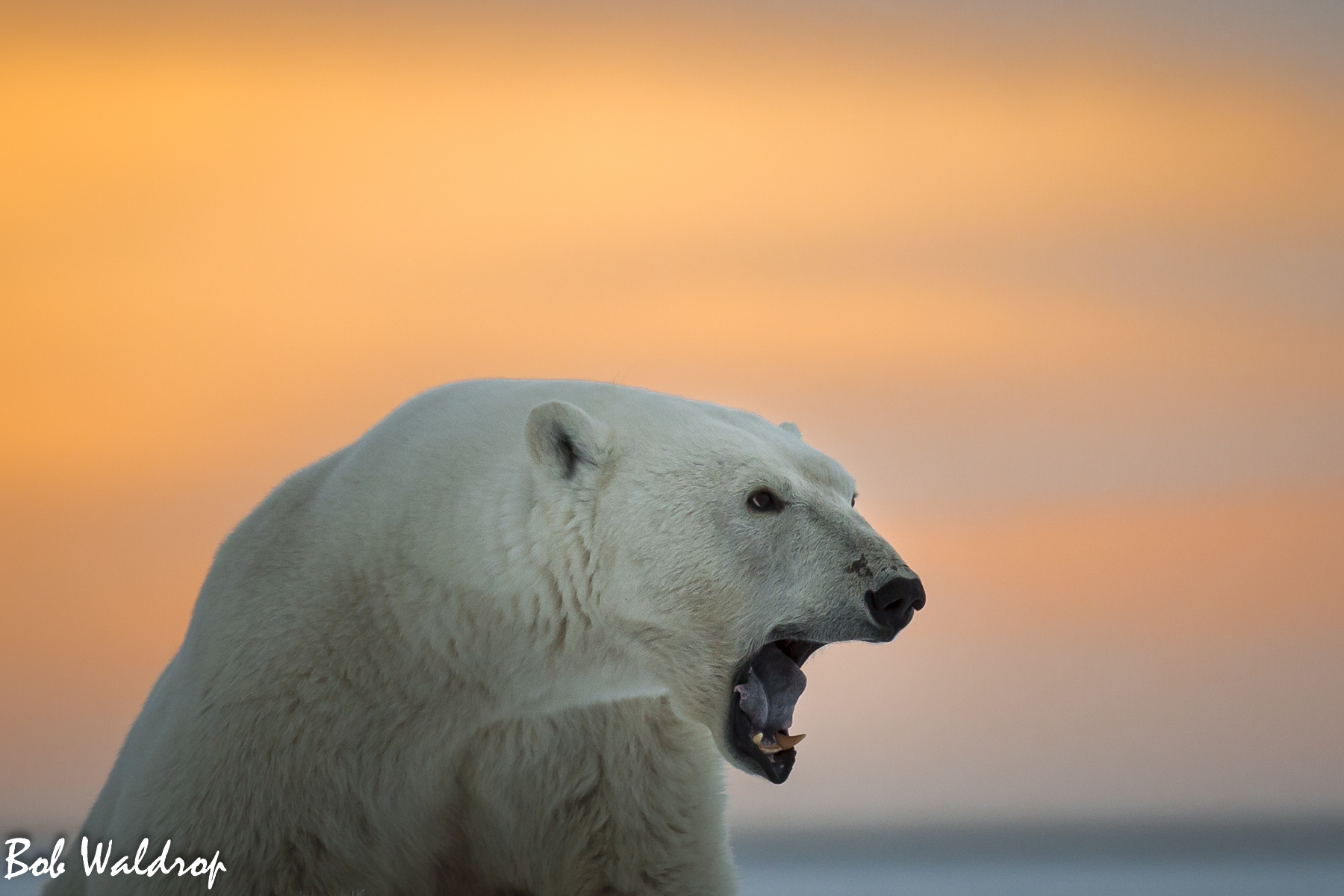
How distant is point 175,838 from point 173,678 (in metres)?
0.50

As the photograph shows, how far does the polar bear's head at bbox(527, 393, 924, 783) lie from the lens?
2.99 m

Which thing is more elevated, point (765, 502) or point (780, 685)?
point (765, 502)

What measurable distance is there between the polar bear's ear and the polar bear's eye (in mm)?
360

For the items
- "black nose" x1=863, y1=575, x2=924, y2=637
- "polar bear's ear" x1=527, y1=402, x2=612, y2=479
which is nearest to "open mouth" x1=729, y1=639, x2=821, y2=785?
"black nose" x1=863, y1=575, x2=924, y2=637

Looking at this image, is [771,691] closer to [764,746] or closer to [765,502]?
[764,746]

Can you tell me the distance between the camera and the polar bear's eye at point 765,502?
10.0ft

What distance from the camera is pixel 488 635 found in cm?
317

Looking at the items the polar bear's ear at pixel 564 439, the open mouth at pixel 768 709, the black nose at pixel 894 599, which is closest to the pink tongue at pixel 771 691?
the open mouth at pixel 768 709

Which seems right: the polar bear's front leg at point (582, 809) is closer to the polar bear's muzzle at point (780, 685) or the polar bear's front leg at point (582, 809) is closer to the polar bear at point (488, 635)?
the polar bear at point (488, 635)

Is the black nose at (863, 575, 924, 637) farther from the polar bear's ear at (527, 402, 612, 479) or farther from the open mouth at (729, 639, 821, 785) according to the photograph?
the polar bear's ear at (527, 402, 612, 479)

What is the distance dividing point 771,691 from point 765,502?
440 millimetres

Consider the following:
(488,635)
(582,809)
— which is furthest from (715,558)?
(582,809)

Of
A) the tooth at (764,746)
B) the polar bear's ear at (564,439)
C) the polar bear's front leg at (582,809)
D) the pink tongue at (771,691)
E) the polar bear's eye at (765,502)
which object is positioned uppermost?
the polar bear's ear at (564,439)

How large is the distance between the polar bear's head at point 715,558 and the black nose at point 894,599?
3 cm
